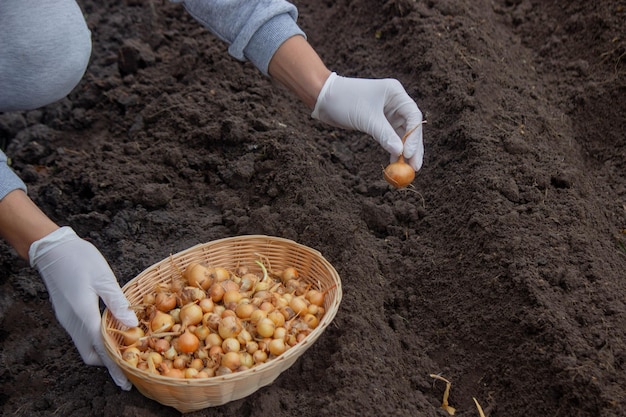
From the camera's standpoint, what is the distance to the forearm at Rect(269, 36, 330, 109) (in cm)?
253

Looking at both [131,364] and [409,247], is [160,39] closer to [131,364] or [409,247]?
[409,247]

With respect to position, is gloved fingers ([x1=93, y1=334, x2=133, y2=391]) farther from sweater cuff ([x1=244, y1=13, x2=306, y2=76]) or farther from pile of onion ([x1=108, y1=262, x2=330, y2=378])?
sweater cuff ([x1=244, y1=13, x2=306, y2=76])

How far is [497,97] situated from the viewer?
3.10 m

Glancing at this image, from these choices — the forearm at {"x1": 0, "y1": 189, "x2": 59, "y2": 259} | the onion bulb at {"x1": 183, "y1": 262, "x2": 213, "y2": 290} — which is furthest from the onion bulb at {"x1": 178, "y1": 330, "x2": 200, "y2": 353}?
the forearm at {"x1": 0, "y1": 189, "x2": 59, "y2": 259}

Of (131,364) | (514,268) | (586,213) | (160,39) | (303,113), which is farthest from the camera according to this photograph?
(160,39)

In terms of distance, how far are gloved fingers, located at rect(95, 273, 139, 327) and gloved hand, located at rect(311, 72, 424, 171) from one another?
1.01 meters

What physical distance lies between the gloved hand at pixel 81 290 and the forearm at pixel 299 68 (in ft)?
3.11

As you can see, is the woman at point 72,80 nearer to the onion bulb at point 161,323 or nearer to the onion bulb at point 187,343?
the onion bulb at point 161,323

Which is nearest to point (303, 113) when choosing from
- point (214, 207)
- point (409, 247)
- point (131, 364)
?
point (214, 207)

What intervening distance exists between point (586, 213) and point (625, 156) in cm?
56

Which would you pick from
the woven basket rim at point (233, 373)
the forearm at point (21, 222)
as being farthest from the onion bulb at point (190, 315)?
the forearm at point (21, 222)

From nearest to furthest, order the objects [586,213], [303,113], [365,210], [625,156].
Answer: [586,213]
[365,210]
[625,156]
[303,113]

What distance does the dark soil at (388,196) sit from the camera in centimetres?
225

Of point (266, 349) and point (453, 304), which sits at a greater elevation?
point (453, 304)
